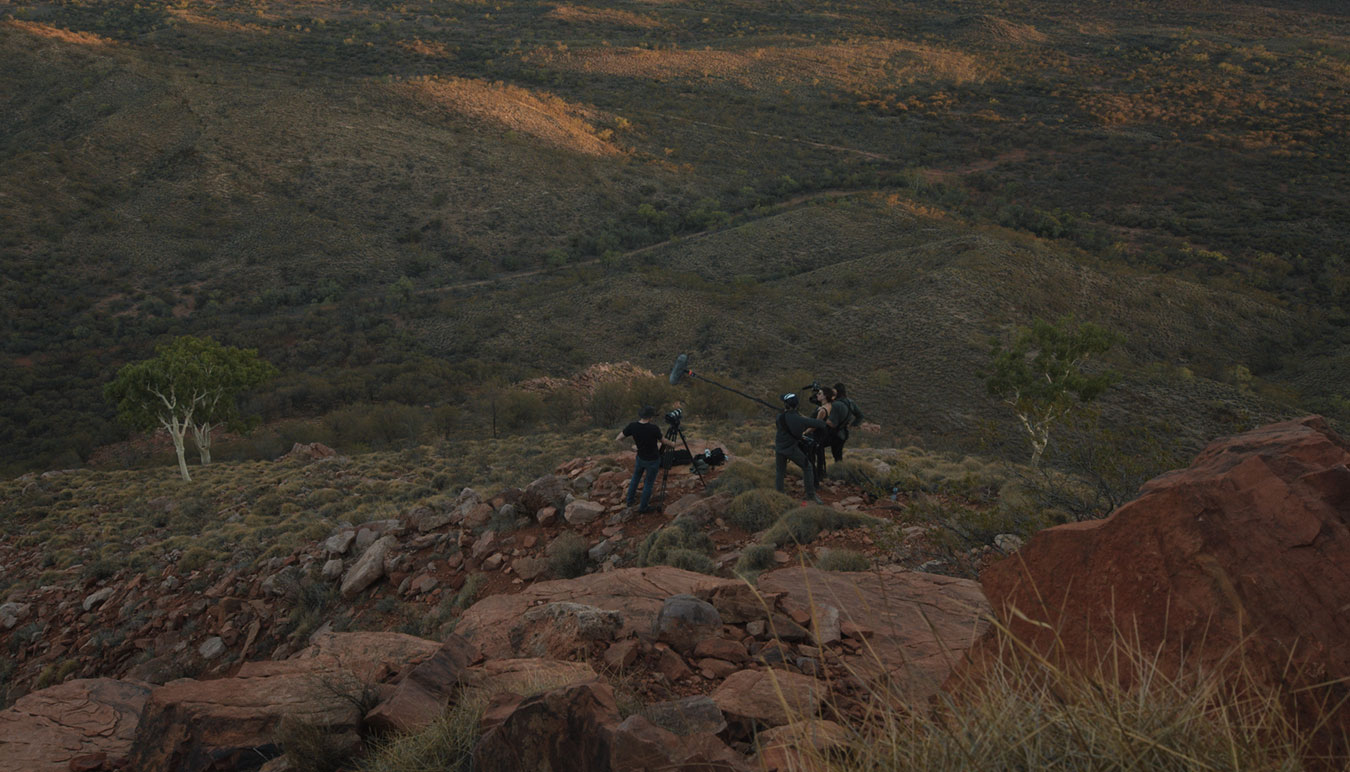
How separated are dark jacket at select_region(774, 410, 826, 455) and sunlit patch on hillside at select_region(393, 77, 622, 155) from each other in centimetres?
5233

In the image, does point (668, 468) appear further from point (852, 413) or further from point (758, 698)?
point (758, 698)

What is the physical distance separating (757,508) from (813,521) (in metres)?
0.81

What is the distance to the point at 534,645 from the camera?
4.73 metres

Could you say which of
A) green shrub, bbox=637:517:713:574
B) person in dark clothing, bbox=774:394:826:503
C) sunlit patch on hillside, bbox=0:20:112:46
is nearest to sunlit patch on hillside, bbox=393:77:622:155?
sunlit patch on hillside, bbox=0:20:112:46

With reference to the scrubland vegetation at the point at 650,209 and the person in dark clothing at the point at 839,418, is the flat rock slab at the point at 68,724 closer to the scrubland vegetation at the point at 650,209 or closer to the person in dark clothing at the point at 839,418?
the person in dark clothing at the point at 839,418

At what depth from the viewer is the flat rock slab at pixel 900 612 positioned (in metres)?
4.03

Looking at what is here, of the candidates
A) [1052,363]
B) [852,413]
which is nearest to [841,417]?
[852,413]

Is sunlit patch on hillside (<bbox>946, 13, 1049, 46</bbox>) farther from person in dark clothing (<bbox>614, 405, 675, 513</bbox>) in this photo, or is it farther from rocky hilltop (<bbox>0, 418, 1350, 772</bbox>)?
rocky hilltop (<bbox>0, 418, 1350, 772</bbox>)

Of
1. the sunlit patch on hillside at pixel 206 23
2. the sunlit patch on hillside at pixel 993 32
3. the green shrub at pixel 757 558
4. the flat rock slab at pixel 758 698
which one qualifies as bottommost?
the green shrub at pixel 757 558

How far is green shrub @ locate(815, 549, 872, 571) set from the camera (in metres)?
6.35

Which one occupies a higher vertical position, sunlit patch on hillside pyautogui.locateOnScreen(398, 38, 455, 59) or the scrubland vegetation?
sunlit patch on hillside pyautogui.locateOnScreen(398, 38, 455, 59)

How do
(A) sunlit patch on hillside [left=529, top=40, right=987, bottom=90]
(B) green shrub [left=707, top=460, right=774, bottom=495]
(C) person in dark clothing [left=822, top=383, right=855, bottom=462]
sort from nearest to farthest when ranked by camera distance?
1. (B) green shrub [left=707, top=460, right=774, bottom=495]
2. (C) person in dark clothing [left=822, top=383, right=855, bottom=462]
3. (A) sunlit patch on hillside [left=529, top=40, right=987, bottom=90]

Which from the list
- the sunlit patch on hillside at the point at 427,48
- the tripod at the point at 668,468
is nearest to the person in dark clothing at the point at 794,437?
the tripod at the point at 668,468

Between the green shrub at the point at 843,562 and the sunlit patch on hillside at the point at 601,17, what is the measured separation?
307 ft
